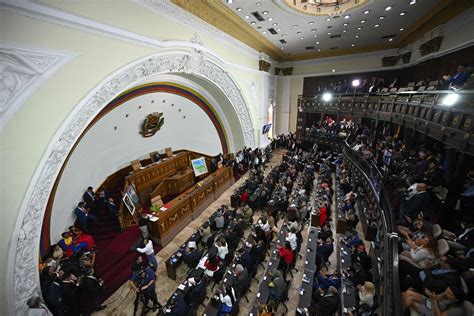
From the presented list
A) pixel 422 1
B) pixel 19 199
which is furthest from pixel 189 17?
pixel 422 1

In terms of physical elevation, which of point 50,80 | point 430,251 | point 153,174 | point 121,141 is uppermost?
point 50,80

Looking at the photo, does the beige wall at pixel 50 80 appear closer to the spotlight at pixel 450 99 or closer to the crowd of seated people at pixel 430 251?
the crowd of seated people at pixel 430 251

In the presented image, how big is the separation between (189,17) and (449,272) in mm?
10157

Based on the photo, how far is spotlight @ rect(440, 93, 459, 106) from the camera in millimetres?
4582

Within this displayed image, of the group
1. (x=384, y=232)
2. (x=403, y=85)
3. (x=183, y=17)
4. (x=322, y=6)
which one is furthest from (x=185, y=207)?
(x=403, y=85)

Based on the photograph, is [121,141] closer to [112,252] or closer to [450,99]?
[112,252]

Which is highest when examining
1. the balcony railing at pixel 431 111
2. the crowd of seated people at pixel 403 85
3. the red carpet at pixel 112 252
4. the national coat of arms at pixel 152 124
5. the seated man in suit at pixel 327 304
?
the crowd of seated people at pixel 403 85

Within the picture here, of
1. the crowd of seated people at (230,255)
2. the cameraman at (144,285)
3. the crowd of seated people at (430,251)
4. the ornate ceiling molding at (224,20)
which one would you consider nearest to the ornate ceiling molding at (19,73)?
the ornate ceiling molding at (224,20)

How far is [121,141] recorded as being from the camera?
9883 millimetres

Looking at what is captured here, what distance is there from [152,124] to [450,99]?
1149 centimetres

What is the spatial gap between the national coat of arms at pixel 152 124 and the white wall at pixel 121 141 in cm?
22

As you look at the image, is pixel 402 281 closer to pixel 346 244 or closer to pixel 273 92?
pixel 346 244

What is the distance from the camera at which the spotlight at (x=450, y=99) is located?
15.0ft

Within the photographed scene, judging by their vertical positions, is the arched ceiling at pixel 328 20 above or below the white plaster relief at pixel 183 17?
above
